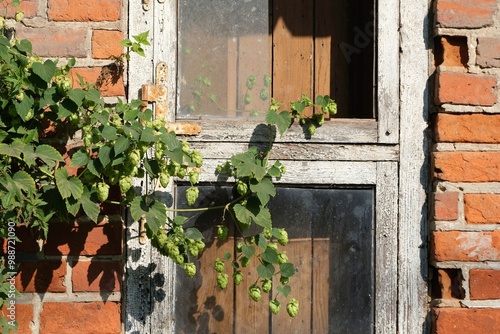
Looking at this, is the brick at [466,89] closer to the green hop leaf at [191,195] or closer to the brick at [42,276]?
the green hop leaf at [191,195]

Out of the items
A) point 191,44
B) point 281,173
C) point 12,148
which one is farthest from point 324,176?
point 12,148

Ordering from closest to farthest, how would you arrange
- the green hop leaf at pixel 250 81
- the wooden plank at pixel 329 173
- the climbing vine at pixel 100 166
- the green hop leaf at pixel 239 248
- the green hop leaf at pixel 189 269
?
the climbing vine at pixel 100 166 → the green hop leaf at pixel 189 269 → the green hop leaf at pixel 239 248 → the wooden plank at pixel 329 173 → the green hop leaf at pixel 250 81

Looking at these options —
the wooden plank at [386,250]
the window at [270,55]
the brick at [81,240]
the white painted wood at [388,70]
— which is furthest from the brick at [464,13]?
the brick at [81,240]

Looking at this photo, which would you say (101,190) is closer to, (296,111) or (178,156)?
(178,156)

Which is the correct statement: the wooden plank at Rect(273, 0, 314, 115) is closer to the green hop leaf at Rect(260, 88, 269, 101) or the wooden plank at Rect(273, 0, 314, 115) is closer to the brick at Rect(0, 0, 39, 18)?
the green hop leaf at Rect(260, 88, 269, 101)

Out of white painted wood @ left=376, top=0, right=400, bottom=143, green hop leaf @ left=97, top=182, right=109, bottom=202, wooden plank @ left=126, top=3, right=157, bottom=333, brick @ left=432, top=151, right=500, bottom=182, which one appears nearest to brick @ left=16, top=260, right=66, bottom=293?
wooden plank @ left=126, top=3, right=157, bottom=333

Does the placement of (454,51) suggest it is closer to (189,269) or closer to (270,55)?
(270,55)

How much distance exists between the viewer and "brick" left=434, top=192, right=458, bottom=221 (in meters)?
2.24

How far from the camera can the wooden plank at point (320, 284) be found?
2336 millimetres

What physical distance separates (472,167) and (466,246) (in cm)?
25

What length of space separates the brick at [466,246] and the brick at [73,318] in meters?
1.05

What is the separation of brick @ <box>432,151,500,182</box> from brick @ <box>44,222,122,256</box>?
1048 mm

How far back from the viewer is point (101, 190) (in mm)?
2004

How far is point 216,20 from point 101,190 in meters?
0.74
